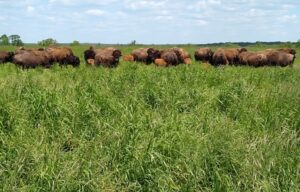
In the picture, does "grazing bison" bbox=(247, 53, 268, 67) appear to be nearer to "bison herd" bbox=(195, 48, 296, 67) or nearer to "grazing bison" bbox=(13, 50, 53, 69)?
"bison herd" bbox=(195, 48, 296, 67)

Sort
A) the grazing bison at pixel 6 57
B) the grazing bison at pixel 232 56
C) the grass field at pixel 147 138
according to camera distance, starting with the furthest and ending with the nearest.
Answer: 1. the grazing bison at pixel 232 56
2. the grazing bison at pixel 6 57
3. the grass field at pixel 147 138

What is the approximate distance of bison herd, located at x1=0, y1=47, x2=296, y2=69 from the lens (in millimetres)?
19022

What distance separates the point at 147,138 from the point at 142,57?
17233mm

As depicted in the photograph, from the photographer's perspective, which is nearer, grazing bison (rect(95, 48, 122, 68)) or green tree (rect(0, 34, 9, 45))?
grazing bison (rect(95, 48, 122, 68))

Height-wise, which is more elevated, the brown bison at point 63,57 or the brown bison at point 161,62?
the brown bison at point 63,57

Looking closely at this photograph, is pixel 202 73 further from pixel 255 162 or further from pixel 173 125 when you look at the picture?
pixel 255 162

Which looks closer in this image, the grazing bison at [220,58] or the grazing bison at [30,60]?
the grazing bison at [30,60]

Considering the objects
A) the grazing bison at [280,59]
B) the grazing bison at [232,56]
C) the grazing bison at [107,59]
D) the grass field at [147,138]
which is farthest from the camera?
the grazing bison at [232,56]

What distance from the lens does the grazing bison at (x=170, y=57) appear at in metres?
22.7

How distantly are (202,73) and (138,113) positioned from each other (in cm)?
572

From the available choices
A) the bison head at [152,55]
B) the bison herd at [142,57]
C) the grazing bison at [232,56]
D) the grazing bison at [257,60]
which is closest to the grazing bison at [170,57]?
the bison herd at [142,57]

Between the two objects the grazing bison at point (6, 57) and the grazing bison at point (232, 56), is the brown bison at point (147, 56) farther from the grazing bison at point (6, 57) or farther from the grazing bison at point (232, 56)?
the grazing bison at point (6, 57)

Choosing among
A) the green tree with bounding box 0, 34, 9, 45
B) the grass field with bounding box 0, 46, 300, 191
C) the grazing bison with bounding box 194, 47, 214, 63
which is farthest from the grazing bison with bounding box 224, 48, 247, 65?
the green tree with bounding box 0, 34, 9, 45

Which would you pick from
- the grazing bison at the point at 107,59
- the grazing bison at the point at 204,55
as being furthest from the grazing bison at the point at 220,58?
the grazing bison at the point at 107,59
